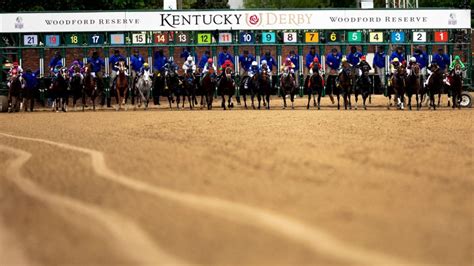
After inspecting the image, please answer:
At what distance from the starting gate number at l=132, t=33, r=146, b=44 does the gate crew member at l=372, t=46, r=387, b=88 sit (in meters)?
9.13

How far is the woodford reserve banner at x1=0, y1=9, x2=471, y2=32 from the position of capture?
134 ft

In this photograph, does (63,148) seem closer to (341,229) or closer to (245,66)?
(341,229)

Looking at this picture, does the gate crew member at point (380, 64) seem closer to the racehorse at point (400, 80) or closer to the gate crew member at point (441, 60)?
the gate crew member at point (441, 60)

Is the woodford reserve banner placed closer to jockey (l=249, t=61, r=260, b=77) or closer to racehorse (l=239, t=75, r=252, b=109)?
racehorse (l=239, t=75, r=252, b=109)

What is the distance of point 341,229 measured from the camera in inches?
286

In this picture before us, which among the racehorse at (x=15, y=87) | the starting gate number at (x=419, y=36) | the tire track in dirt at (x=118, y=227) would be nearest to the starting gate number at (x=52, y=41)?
the racehorse at (x=15, y=87)

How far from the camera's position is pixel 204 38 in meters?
40.8

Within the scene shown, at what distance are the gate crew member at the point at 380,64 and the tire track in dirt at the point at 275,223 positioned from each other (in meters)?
28.3

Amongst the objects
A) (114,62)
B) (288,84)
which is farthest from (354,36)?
(114,62)

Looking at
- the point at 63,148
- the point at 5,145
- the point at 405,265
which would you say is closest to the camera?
the point at 405,265

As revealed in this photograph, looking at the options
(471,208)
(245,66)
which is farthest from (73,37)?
(471,208)

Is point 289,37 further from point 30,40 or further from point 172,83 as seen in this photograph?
point 30,40

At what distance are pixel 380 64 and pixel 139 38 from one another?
9.58 m

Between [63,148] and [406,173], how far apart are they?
6.56 m
